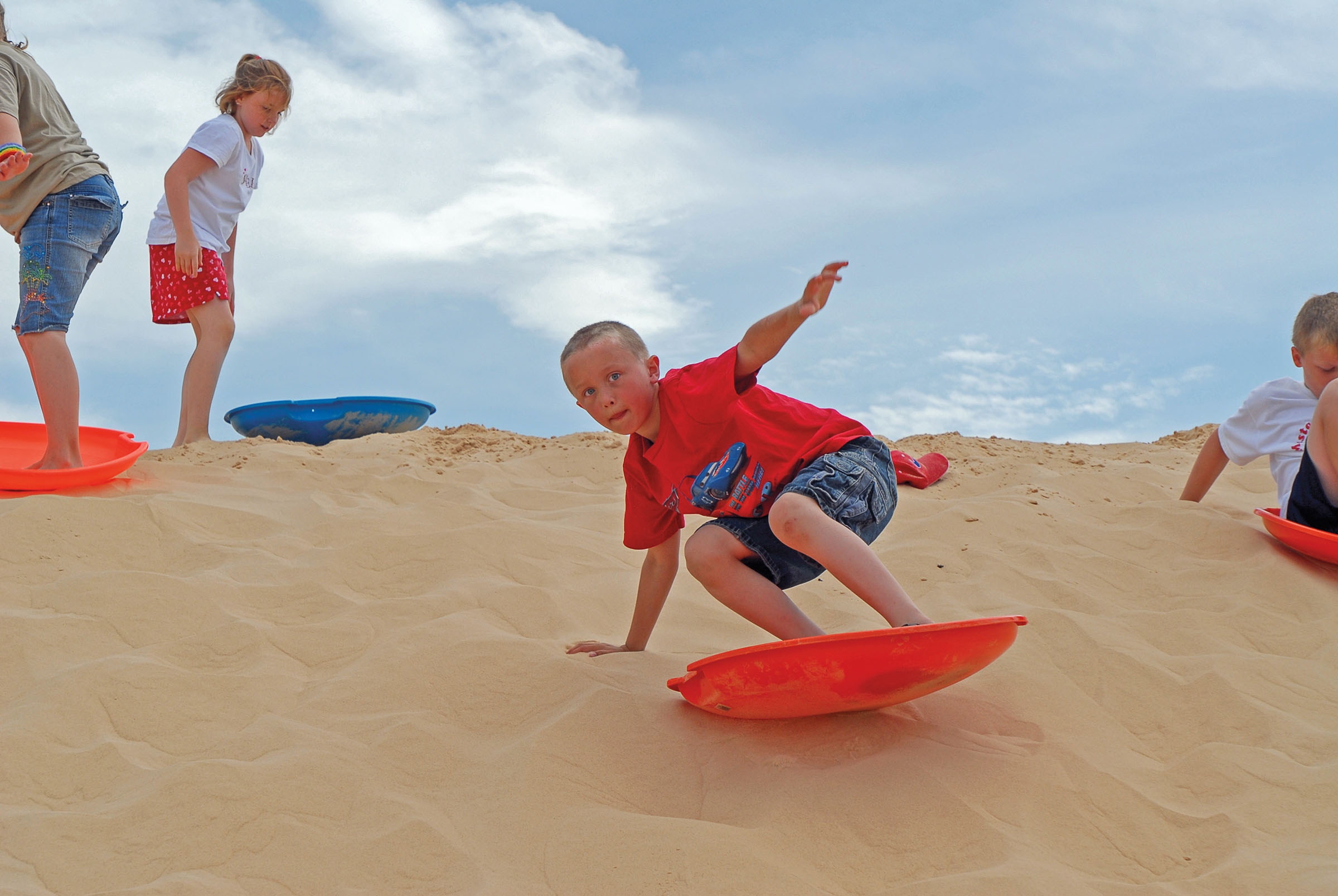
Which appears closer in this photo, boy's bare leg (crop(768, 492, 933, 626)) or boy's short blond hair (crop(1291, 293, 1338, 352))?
boy's bare leg (crop(768, 492, 933, 626))

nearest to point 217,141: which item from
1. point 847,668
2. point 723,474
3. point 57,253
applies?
point 57,253

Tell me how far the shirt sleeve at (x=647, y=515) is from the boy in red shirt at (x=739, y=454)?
3cm

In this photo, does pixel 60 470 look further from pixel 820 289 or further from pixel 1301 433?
pixel 1301 433

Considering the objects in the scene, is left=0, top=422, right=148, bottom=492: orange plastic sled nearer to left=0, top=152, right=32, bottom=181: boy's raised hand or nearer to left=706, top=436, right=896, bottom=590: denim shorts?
left=0, top=152, right=32, bottom=181: boy's raised hand

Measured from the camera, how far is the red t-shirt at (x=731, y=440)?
2.29 metres

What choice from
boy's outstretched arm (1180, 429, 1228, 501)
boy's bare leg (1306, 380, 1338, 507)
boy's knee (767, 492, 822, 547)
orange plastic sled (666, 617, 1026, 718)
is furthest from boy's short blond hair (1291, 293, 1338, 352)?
boy's knee (767, 492, 822, 547)

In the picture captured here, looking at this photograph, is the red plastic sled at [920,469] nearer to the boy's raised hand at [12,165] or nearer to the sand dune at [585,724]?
the sand dune at [585,724]

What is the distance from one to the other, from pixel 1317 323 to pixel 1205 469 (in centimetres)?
79

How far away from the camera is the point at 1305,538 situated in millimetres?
3432

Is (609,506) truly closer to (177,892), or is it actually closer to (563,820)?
(563,820)

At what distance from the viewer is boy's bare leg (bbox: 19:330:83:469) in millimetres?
3918

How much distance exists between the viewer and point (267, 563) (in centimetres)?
317

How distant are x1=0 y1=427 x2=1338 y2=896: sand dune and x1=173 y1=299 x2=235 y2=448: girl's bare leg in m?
1.27

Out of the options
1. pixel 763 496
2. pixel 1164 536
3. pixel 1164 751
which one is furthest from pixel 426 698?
pixel 1164 536
